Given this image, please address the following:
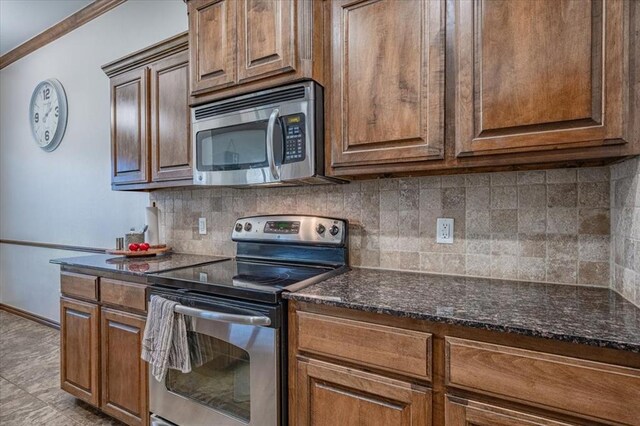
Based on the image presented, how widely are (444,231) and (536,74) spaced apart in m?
0.74

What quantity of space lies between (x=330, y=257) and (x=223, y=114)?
36.6 inches

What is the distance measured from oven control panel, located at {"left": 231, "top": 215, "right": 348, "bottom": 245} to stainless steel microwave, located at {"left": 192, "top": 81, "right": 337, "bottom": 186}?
0.25m

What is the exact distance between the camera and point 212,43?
1826 millimetres

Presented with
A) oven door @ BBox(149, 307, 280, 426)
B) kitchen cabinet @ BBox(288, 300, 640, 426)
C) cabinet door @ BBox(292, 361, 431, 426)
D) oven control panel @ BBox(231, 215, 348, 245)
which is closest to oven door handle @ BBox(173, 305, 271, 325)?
oven door @ BBox(149, 307, 280, 426)

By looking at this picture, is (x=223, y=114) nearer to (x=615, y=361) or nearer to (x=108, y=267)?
(x=108, y=267)

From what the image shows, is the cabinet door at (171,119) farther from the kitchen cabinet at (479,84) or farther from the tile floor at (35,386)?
the tile floor at (35,386)

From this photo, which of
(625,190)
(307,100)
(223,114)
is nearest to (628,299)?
(625,190)

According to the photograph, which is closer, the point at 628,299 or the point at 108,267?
the point at 628,299

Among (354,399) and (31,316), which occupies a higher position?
(354,399)

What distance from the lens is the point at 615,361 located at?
86 cm

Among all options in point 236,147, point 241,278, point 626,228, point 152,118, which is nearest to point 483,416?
point 626,228

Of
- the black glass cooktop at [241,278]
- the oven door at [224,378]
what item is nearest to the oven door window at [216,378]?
the oven door at [224,378]

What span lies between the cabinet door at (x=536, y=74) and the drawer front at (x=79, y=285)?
206 centimetres

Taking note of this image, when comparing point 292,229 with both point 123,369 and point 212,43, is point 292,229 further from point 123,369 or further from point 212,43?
point 123,369
